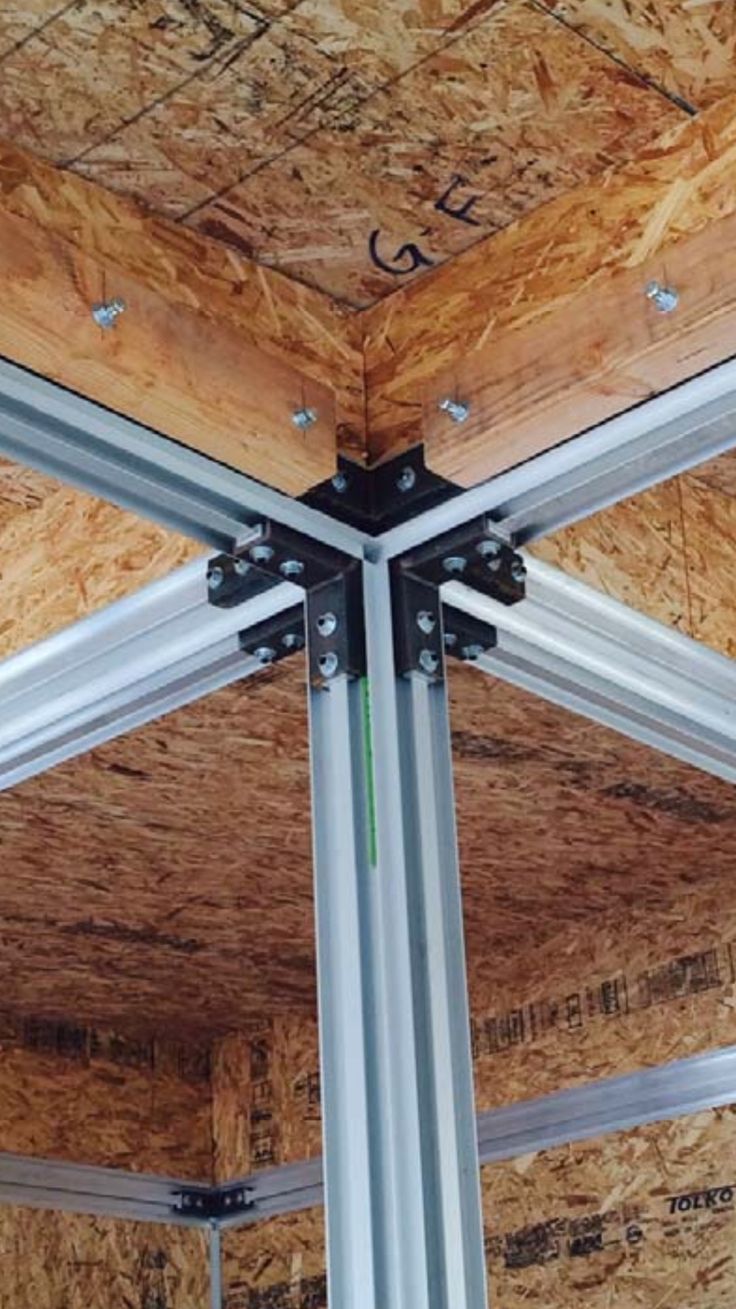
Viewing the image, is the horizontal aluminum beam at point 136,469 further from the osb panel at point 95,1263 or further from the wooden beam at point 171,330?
the osb panel at point 95,1263

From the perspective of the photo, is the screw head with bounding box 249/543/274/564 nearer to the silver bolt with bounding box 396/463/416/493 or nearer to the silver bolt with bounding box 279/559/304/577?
the silver bolt with bounding box 279/559/304/577

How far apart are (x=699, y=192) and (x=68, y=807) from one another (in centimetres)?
209

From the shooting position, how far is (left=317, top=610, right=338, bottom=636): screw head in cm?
279

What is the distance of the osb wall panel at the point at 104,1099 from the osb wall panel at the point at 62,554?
250cm

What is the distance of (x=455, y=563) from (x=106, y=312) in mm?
618

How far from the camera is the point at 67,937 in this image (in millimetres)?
4898

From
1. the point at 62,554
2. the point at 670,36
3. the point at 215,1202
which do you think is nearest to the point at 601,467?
the point at 670,36

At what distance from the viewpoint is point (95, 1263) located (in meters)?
5.35

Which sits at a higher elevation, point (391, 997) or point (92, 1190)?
point (92, 1190)

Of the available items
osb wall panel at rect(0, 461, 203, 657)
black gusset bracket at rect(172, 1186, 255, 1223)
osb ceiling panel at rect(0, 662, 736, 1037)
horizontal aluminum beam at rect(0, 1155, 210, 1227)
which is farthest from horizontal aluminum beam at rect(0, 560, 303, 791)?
black gusset bracket at rect(172, 1186, 255, 1223)

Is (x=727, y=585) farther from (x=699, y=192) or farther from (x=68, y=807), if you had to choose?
(x=68, y=807)

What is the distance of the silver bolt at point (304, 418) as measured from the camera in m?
2.66

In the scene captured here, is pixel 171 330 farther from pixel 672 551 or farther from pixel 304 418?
pixel 672 551

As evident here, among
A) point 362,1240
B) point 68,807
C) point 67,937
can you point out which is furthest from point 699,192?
point 67,937
